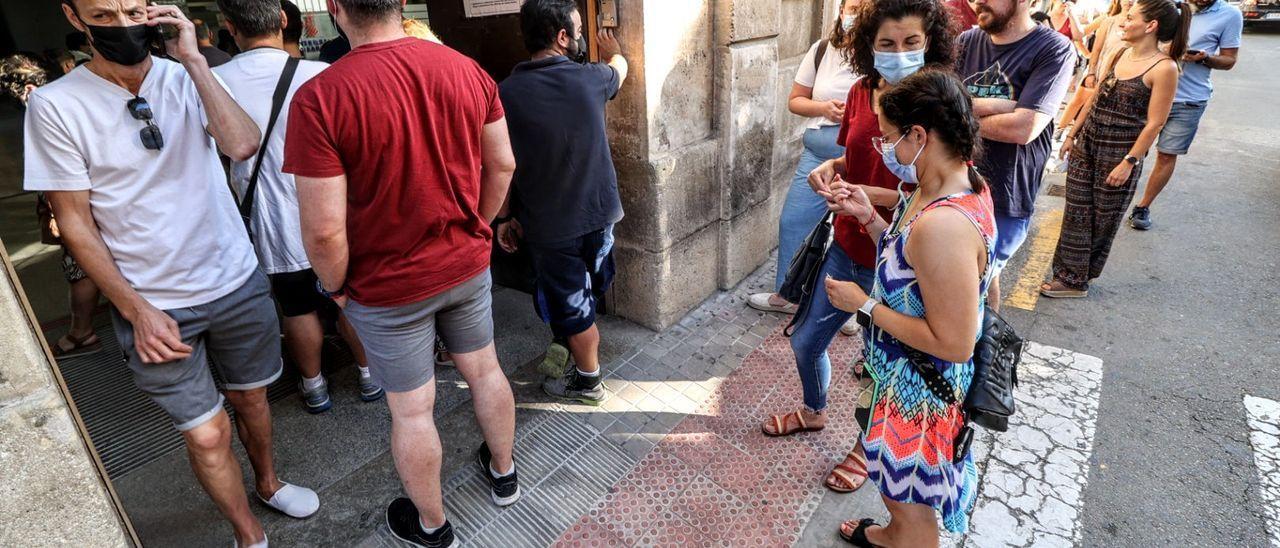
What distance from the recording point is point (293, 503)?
254 cm

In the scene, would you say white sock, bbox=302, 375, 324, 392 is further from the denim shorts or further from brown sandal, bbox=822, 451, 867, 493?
the denim shorts

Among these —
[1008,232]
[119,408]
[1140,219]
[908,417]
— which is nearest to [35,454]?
[119,408]

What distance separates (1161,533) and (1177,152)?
3.90 metres

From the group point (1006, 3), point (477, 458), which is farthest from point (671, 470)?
point (1006, 3)

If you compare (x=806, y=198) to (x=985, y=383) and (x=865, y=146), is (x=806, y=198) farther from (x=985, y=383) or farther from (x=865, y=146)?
(x=985, y=383)

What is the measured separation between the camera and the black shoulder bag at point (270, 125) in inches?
98.7

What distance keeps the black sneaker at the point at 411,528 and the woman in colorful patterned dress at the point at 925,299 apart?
59.5 inches

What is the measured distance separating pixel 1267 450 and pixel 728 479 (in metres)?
2.39

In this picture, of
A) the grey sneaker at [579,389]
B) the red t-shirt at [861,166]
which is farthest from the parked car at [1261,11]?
the grey sneaker at [579,389]

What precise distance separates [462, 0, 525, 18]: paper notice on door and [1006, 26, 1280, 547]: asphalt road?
345cm

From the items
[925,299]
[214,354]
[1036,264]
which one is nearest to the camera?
[925,299]

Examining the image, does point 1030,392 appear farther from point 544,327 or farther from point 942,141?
point 544,327

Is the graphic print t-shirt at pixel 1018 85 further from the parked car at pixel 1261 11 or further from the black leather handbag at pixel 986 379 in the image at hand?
the parked car at pixel 1261 11

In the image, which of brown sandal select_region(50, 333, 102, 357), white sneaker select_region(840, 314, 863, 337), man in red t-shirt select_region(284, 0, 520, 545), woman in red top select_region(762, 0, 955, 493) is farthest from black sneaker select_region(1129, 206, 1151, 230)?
brown sandal select_region(50, 333, 102, 357)
